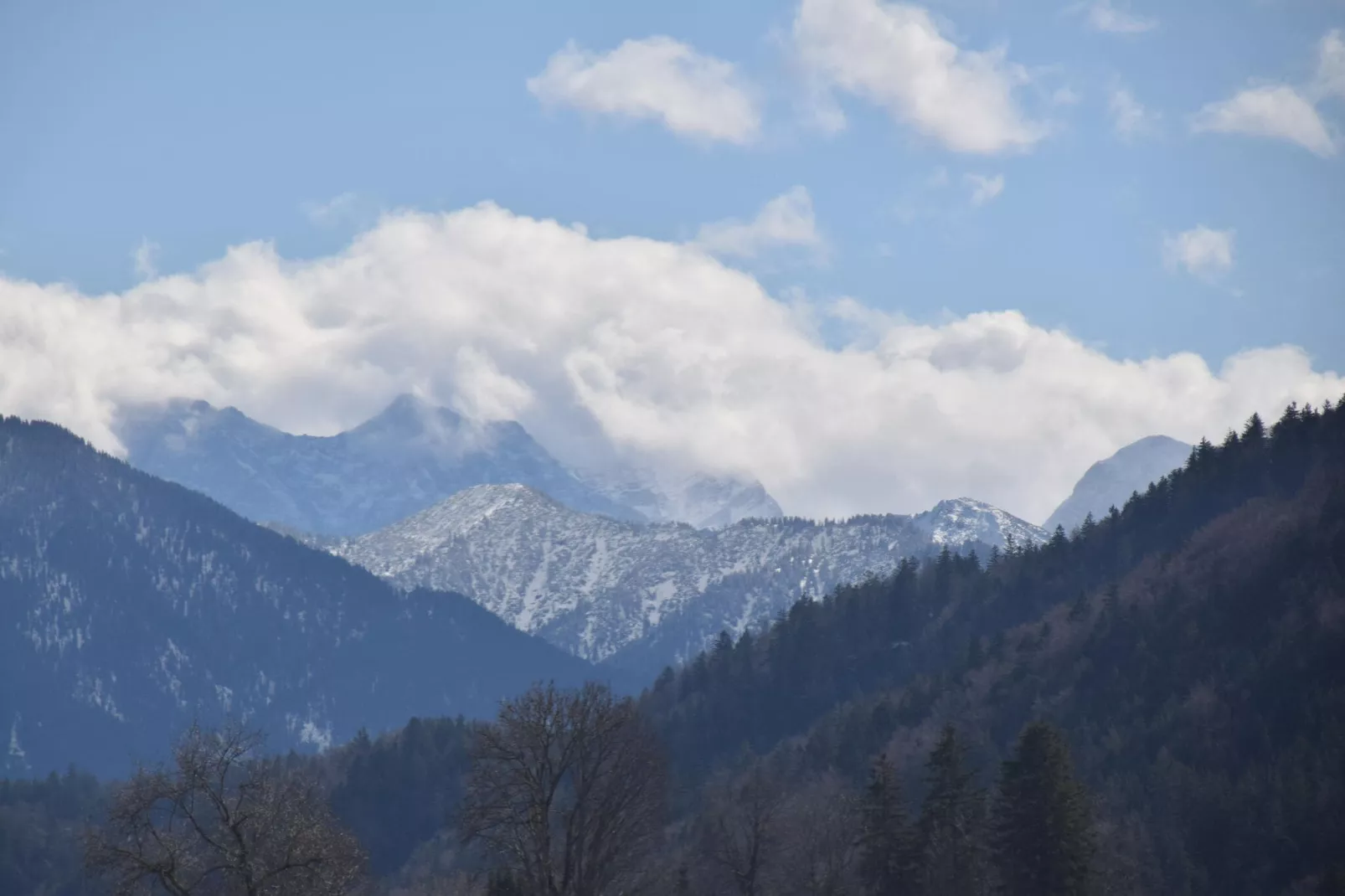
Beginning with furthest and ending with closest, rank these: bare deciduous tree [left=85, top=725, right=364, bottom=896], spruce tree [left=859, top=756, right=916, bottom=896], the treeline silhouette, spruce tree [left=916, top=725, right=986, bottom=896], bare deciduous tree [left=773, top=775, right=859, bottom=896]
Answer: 1. bare deciduous tree [left=773, top=775, right=859, bottom=896]
2. spruce tree [left=916, top=725, right=986, bottom=896]
3. spruce tree [left=859, top=756, right=916, bottom=896]
4. the treeline silhouette
5. bare deciduous tree [left=85, top=725, right=364, bottom=896]

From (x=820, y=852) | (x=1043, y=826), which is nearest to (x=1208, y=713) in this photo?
(x=820, y=852)

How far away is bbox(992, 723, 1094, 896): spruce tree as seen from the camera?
238ft

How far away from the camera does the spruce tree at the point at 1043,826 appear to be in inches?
2862

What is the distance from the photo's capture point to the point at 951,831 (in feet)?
263

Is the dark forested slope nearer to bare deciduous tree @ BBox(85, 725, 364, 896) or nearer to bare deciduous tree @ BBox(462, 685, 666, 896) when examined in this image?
bare deciduous tree @ BBox(462, 685, 666, 896)

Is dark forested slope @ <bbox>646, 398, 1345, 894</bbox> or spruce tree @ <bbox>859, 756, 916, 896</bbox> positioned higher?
dark forested slope @ <bbox>646, 398, 1345, 894</bbox>

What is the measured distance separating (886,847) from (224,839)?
1303 inches

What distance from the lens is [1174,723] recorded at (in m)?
161

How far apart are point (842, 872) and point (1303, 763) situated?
60958 mm

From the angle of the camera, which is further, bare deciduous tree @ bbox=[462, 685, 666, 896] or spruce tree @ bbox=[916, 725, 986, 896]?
spruce tree @ bbox=[916, 725, 986, 896]

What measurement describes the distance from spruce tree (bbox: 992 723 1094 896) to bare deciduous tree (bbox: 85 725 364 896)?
30401mm

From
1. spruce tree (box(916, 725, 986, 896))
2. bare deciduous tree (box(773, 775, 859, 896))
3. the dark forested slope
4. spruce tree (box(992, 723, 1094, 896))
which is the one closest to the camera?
spruce tree (box(992, 723, 1094, 896))

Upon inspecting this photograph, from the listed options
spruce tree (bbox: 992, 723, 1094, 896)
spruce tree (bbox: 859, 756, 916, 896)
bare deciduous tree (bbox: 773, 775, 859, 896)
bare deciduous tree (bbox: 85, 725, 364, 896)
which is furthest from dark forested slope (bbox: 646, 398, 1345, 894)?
bare deciduous tree (bbox: 85, 725, 364, 896)

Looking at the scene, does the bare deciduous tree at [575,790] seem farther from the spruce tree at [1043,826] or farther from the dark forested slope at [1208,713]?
the dark forested slope at [1208,713]
